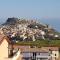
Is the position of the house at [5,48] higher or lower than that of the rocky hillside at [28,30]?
higher

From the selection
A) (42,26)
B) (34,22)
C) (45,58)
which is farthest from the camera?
(34,22)

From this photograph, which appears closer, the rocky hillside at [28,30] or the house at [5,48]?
the house at [5,48]

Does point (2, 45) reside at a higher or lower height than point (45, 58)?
higher

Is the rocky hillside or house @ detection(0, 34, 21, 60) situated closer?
house @ detection(0, 34, 21, 60)

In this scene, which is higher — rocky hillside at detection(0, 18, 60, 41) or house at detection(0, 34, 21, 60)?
house at detection(0, 34, 21, 60)

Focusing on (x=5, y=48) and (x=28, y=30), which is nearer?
(x=5, y=48)

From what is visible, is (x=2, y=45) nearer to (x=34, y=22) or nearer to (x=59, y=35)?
(x=59, y=35)

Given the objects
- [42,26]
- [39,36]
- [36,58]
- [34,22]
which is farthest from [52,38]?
[36,58]

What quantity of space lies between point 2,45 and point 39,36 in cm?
4187

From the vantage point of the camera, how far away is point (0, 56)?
12.0m

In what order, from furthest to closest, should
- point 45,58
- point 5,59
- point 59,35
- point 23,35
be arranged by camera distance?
point 59,35, point 23,35, point 45,58, point 5,59

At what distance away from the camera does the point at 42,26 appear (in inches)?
Result: 2406

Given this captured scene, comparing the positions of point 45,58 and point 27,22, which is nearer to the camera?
point 45,58

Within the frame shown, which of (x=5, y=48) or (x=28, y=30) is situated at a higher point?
(x=5, y=48)
